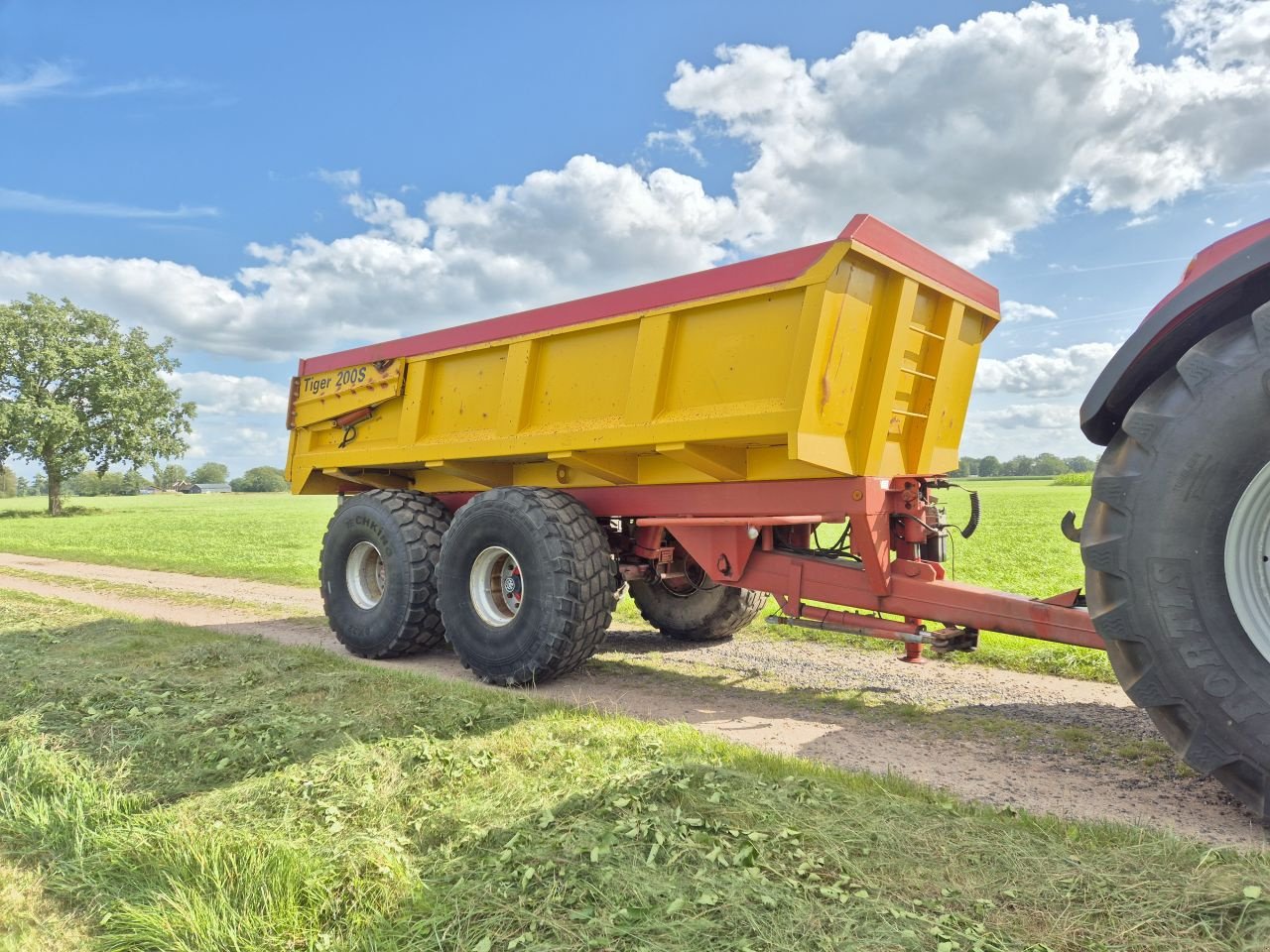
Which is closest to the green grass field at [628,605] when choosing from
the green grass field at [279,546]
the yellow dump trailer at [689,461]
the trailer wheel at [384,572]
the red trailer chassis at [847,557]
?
the green grass field at [279,546]

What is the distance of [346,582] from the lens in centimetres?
764

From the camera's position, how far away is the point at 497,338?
661 centimetres

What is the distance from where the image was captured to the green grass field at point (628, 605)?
6.71 m

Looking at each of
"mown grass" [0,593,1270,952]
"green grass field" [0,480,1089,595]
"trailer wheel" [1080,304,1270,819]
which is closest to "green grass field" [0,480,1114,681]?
"green grass field" [0,480,1089,595]

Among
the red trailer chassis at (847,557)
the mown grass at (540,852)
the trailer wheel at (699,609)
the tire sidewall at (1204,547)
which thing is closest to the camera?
the mown grass at (540,852)

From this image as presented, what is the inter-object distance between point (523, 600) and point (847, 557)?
2304 mm

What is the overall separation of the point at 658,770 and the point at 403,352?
4956mm

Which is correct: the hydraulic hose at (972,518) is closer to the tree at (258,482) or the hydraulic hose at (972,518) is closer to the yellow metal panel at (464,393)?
the yellow metal panel at (464,393)

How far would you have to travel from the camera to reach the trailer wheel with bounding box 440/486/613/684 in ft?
18.8

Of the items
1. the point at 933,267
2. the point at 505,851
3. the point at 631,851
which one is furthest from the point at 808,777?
the point at 933,267

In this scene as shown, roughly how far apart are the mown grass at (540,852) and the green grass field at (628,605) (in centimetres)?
345

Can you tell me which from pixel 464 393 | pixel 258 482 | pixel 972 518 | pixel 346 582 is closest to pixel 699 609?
pixel 972 518

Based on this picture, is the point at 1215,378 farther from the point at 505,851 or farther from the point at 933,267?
the point at 505,851

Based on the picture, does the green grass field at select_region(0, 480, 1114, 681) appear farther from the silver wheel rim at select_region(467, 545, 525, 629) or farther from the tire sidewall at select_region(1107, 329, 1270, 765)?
the tire sidewall at select_region(1107, 329, 1270, 765)
